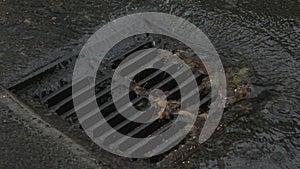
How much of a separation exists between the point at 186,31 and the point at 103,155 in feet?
4.08

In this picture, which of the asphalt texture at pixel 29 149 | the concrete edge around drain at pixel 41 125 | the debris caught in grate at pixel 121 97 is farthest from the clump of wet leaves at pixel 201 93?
the asphalt texture at pixel 29 149

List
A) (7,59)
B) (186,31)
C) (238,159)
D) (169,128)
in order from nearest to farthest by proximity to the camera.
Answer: (238,159) < (169,128) < (7,59) < (186,31)

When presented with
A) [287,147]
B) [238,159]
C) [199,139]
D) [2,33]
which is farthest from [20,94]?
[287,147]

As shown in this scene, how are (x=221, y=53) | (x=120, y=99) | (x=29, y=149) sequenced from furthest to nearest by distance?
(x=221, y=53)
(x=120, y=99)
(x=29, y=149)

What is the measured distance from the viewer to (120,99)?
311 centimetres

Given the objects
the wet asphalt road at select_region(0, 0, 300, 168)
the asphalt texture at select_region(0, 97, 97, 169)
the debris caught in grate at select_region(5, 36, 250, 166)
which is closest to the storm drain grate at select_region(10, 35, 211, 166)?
the debris caught in grate at select_region(5, 36, 250, 166)

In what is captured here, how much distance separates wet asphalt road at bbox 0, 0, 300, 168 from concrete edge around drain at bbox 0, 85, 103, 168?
4 cm

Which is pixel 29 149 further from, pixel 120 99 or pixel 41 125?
pixel 120 99

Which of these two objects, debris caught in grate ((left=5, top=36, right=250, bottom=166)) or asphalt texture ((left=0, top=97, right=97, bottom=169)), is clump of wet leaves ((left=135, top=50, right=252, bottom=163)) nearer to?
debris caught in grate ((left=5, top=36, right=250, bottom=166))

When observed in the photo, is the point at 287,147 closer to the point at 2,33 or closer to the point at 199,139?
the point at 199,139

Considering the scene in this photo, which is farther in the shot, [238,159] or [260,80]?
[260,80]

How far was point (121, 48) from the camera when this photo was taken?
347 cm

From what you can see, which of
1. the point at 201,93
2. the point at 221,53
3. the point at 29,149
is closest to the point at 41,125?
the point at 29,149

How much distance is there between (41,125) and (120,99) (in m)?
0.51
